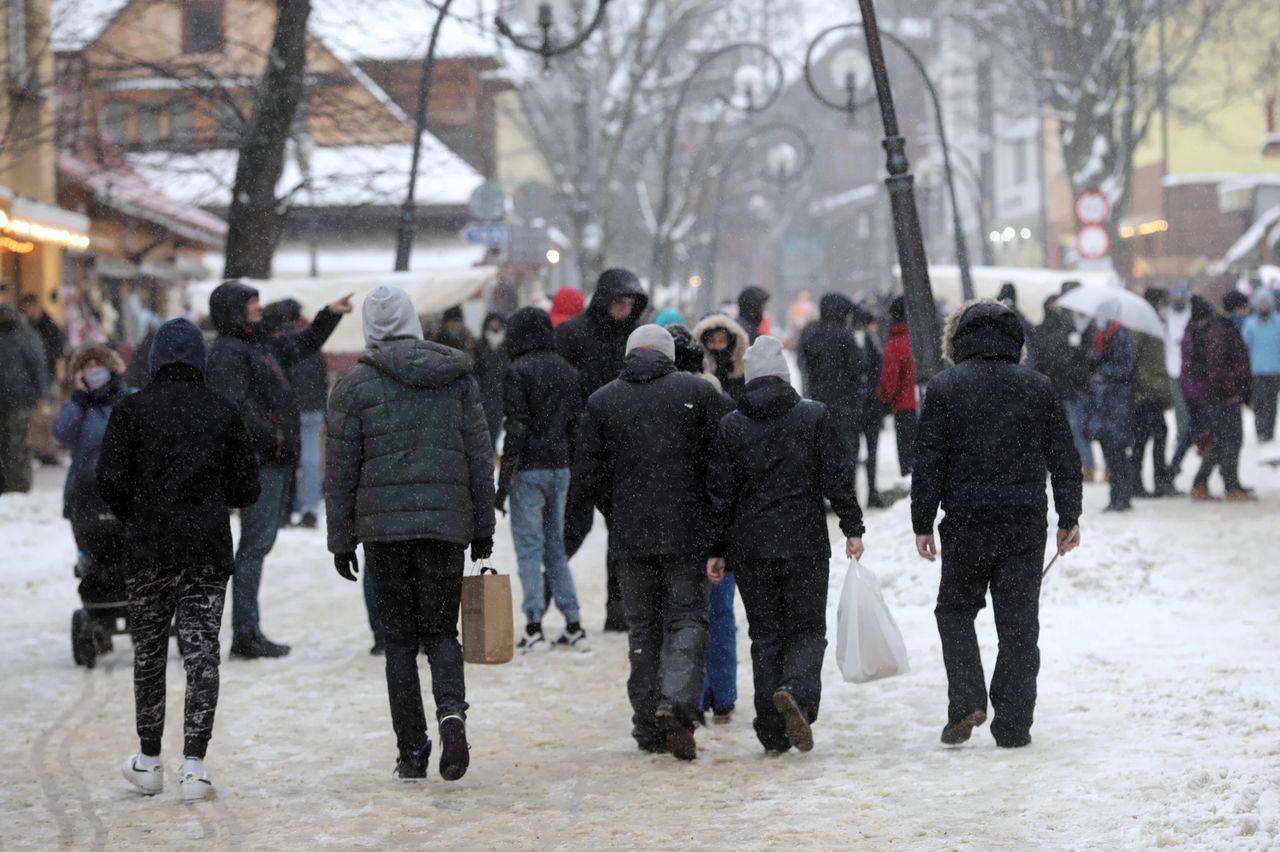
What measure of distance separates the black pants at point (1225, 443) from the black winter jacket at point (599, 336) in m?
8.19

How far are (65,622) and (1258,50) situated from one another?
38.5 m

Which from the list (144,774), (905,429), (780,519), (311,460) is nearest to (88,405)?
(144,774)

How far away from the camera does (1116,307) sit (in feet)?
53.1

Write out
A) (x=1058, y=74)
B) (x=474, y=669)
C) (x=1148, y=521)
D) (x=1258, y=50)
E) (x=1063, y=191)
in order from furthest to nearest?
1. (x=1063, y=191)
2. (x=1258, y=50)
3. (x=1058, y=74)
4. (x=1148, y=521)
5. (x=474, y=669)

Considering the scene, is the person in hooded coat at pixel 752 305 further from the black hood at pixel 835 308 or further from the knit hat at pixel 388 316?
the knit hat at pixel 388 316

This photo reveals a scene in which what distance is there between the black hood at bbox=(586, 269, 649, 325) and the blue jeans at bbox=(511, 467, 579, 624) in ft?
2.86

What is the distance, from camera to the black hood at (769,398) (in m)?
8.00

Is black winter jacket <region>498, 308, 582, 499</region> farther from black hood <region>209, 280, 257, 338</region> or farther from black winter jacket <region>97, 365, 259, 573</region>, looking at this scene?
black winter jacket <region>97, 365, 259, 573</region>

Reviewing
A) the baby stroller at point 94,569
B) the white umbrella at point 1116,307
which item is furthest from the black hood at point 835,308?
the baby stroller at point 94,569

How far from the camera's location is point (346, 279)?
2077cm

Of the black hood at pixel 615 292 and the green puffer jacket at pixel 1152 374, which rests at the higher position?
the black hood at pixel 615 292

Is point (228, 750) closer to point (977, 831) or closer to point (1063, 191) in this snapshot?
Answer: point (977, 831)

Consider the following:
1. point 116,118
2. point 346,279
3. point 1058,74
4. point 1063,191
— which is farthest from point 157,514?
point 1063,191


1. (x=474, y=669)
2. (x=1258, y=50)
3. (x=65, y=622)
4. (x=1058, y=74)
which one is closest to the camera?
(x=474, y=669)
